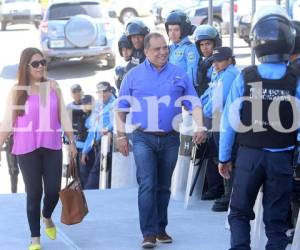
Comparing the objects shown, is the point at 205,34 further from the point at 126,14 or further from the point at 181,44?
the point at 126,14

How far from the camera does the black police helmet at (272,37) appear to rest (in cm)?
543

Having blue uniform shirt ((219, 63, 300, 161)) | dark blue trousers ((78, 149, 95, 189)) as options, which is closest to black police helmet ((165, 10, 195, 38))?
blue uniform shirt ((219, 63, 300, 161))

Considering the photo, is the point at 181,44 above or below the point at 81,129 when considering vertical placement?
above

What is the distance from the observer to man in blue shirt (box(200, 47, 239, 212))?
292 inches

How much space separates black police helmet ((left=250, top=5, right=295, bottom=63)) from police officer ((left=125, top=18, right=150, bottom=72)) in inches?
150

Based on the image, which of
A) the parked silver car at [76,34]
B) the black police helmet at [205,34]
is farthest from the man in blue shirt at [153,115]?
the parked silver car at [76,34]

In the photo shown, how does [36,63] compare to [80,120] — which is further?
[80,120]

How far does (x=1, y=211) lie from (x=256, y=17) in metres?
3.59

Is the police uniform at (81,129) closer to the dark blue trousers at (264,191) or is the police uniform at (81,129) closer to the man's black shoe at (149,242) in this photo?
the man's black shoe at (149,242)

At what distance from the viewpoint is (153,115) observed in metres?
6.29

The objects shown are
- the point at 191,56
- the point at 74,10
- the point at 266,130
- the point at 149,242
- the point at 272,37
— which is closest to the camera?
the point at 266,130

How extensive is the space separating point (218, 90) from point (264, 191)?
6.95 ft

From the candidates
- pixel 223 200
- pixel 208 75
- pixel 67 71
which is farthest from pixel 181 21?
pixel 67 71

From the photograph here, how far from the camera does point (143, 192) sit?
6324 mm
